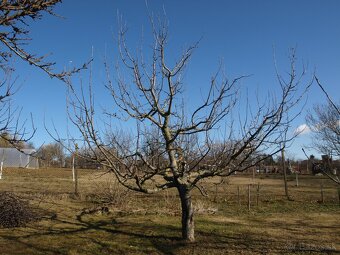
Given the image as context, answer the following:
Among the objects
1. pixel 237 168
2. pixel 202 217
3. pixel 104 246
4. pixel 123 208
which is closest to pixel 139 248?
pixel 104 246

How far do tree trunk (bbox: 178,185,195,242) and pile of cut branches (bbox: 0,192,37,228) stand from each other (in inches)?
203

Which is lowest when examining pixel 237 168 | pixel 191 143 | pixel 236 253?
pixel 236 253

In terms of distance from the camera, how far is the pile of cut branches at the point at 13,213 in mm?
11375

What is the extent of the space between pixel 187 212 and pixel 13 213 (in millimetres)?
5631

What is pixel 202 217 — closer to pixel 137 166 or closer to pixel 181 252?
pixel 181 252

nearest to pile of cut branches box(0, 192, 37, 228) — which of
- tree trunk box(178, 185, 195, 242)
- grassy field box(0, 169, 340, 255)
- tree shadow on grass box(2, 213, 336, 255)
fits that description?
grassy field box(0, 169, 340, 255)

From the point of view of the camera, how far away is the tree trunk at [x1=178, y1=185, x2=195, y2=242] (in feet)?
29.0

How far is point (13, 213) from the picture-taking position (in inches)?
457

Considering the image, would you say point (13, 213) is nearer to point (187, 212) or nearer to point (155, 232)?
point (155, 232)

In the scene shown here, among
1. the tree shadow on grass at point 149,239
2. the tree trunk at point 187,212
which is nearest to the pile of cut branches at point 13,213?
the tree shadow on grass at point 149,239

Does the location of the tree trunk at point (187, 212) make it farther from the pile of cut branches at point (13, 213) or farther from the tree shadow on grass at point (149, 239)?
the pile of cut branches at point (13, 213)

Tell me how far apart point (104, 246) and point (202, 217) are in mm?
4783

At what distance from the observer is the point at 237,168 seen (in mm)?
8227

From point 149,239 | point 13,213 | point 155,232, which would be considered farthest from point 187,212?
point 13,213
